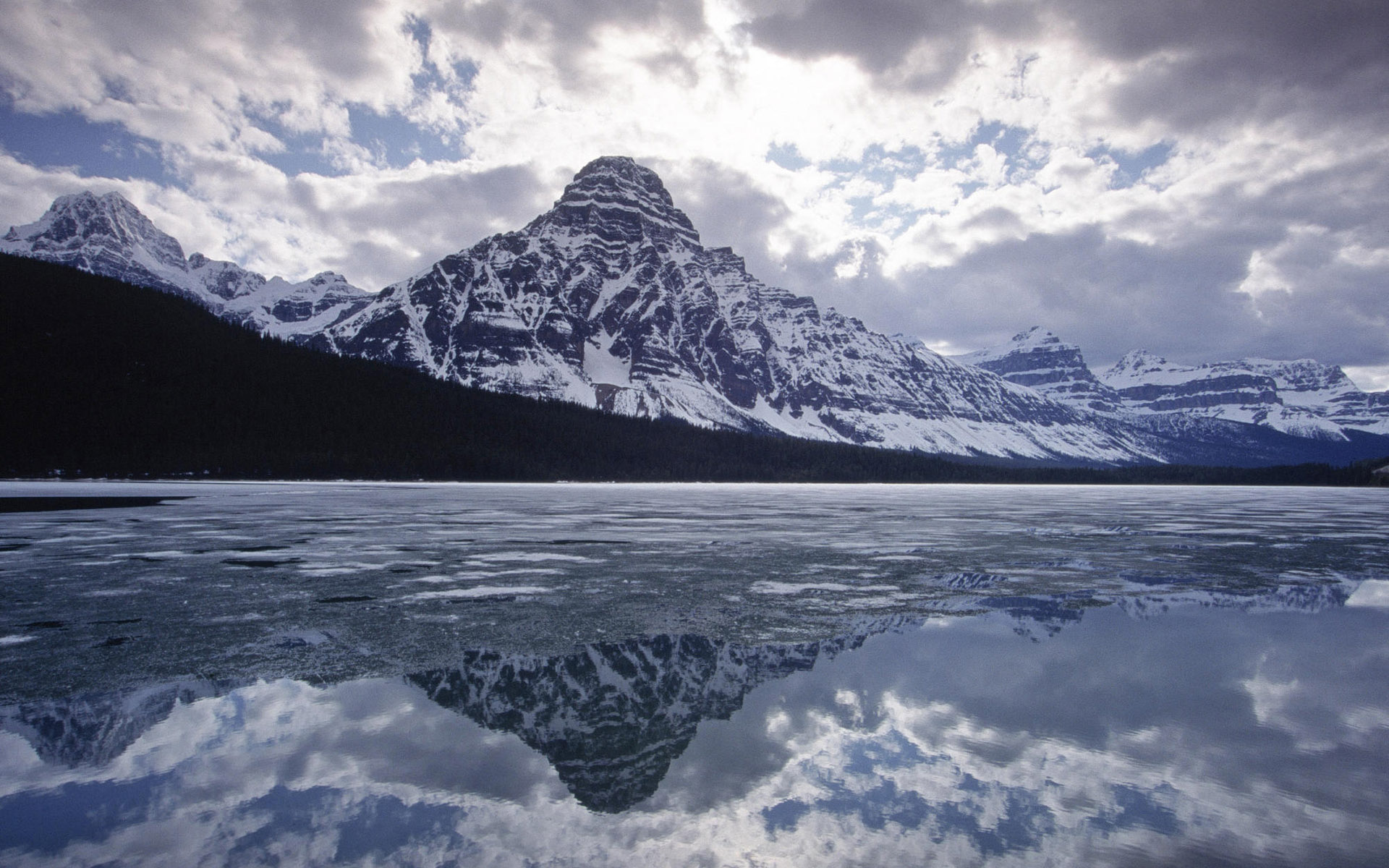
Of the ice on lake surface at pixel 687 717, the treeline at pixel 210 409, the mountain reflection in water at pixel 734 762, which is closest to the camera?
the mountain reflection in water at pixel 734 762

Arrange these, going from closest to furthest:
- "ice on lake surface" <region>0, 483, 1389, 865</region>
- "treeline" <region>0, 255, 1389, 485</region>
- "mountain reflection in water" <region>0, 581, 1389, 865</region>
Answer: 1. "mountain reflection in water" <region>0, 581, 1389, 865</region>
2. "ice on lake surface" <region>0, 483, 1389, 865</region>
3. "treeline" <region>0, 255, 1389, 485</region>

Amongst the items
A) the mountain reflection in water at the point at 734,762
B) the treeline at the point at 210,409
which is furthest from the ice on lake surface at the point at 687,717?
the treeline at the point at 210,409

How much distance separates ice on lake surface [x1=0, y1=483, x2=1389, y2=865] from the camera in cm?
641

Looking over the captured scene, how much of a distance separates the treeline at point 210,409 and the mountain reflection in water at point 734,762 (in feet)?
445

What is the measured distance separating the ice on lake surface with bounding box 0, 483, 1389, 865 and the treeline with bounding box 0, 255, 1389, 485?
12421 cm

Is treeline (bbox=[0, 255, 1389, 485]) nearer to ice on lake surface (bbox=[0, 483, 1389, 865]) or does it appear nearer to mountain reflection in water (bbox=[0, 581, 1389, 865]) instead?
ice on lake surface (bbox=[0, 483, 1389, 865])

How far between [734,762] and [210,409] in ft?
516

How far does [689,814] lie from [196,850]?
13.5ft

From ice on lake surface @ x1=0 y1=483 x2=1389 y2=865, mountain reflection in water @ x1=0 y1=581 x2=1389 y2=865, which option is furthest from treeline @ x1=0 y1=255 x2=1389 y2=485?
mountain reflection in water @ x1=0 y1=581 x2=1389 y2=865

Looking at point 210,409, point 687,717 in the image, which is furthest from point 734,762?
point 210,409

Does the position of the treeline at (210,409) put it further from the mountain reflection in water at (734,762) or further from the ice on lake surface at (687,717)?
the mountain reflection in water at (734,762)

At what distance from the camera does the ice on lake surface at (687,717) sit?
21.0 ft

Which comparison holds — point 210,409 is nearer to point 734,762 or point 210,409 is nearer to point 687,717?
point 687,717

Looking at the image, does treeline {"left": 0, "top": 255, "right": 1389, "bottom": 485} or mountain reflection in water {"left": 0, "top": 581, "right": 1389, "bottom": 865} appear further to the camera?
treeline {"left": 0, "top": 255, "right": 1389, "bottom": 485}
